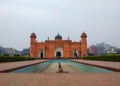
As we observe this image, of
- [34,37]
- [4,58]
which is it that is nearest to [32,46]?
[34,37]

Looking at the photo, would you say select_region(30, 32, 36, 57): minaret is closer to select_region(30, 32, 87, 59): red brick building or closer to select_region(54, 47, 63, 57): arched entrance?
select_region(30, 32, 87, 59): red brick building

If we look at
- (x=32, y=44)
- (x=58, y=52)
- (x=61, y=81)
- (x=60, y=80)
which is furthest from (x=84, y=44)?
(x=61, y=81)

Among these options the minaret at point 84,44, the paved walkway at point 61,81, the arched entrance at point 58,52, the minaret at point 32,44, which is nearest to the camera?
the paved walkway at point 61,81

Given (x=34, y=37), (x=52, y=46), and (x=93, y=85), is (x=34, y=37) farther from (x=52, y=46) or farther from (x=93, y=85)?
(x=93, y=85)

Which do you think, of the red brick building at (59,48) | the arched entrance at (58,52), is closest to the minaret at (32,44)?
the red brick building at (59,48)

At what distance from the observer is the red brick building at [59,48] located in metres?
44.1

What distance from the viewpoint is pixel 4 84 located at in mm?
4008

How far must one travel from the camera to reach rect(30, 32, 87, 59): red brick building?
44094 mm

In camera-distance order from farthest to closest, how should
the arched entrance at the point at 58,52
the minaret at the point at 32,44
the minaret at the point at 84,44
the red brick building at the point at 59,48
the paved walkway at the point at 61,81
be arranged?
the minaret at the point at 32,44 → the arched entrance at the point at 58,52 → the red brick building at the point at 59,48 → the minaret at the point at 84,44 → the paved walkway at the point at 61,81

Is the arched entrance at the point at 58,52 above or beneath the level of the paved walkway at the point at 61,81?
above

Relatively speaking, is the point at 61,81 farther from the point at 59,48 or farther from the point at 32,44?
the point at 32,44

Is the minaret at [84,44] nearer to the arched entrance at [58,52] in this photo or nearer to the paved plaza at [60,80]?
the arched entrance at [58,52]

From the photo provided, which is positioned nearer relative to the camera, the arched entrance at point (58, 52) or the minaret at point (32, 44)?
the arched entrance at point (58, 52)

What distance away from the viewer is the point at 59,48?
4478 cm
